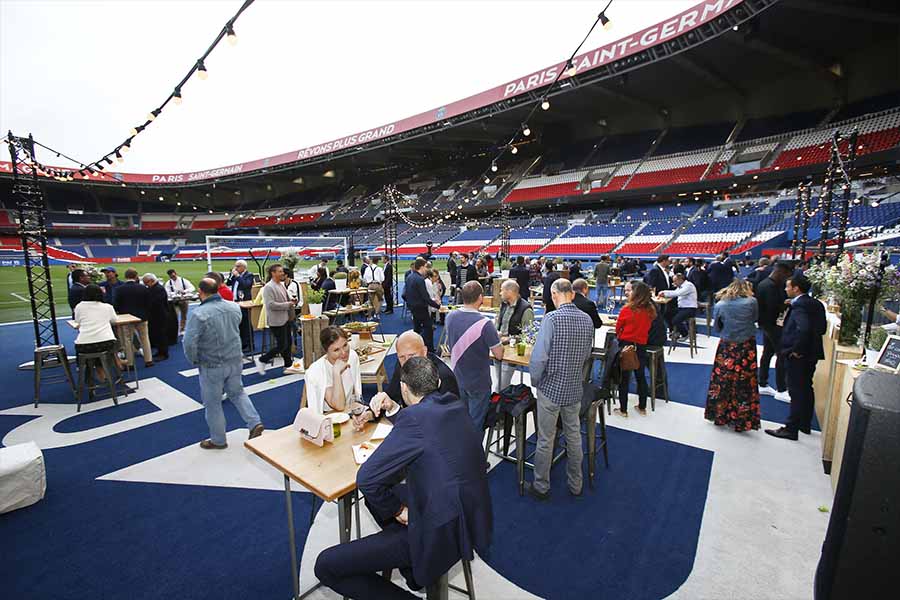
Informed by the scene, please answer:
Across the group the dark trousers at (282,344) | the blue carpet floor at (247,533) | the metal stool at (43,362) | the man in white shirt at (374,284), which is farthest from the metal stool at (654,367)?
the metal stool at (43,362)

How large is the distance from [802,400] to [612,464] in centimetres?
231

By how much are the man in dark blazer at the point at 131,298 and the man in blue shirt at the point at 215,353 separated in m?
4.14

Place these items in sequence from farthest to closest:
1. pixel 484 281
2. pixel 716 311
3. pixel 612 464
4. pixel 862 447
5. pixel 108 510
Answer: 1. pixel 484 281
2. pixel 716 311
3. pixel 612 464
4. pixel 108 510
5. pixel 862 447

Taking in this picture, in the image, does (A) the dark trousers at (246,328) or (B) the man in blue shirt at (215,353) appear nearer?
(B) the man in blue shirt at (215,353)

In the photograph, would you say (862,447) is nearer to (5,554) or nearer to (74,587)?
(74,587)

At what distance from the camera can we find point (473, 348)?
138 inches

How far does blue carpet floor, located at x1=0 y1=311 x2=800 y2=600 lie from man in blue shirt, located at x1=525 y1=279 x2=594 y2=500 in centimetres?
41

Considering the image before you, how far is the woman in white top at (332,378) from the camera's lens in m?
3.09

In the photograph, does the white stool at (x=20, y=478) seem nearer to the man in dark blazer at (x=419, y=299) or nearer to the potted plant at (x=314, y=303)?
the potted plant at (x=314, y=303)

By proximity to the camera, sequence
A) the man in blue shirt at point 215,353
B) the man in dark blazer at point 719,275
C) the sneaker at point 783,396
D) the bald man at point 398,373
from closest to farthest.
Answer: the bald man at point 398,373 < the man in blue shirt at point 215,353 < the sneaker at point 783,396 < the man in dark blazer at point 719,275

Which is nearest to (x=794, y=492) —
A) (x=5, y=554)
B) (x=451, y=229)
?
(x=5, y=554)

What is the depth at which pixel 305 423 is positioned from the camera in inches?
103

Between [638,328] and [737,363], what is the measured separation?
Result: 1.06 m

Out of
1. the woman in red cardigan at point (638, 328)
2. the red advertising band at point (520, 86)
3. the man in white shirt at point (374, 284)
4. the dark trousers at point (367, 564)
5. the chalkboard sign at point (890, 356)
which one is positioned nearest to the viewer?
the dark trousers at point (367, 564)
